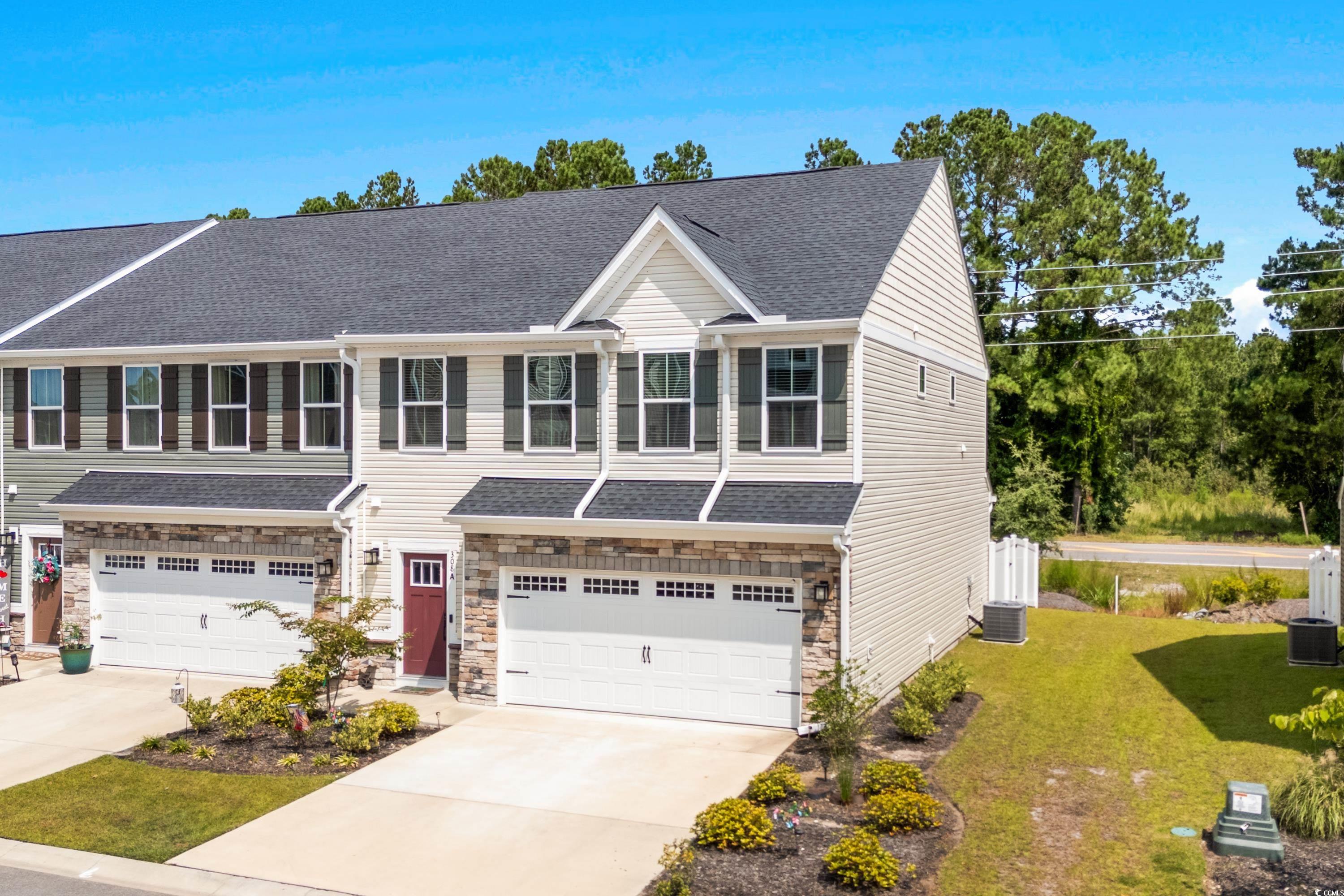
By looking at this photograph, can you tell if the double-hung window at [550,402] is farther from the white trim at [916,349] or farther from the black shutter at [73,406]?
the black shutter at [73,406]

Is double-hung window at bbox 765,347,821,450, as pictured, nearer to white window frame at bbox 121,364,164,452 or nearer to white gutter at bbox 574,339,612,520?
white gutter at bbox 574,339,612,520

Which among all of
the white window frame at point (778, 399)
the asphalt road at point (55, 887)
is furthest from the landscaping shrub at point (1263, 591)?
the asphalt road at point (55, 887)

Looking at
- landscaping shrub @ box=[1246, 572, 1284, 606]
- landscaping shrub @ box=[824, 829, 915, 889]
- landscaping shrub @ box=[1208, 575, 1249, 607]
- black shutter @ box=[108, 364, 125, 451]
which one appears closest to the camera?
landscaping shrub @ box=[824, 829, 915, 889]

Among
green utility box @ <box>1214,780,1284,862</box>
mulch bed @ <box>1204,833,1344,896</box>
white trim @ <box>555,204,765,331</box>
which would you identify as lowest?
mulch bed @ <box>1204,833,1344,896</box>

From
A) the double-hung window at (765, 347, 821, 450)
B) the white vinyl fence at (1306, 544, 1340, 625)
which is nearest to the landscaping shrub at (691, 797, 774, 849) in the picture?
the double-hung window at (765, 347, 821, 450)

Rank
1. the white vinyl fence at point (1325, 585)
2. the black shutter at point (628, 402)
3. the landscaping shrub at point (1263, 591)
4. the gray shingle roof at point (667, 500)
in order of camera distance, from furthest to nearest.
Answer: the landscaping shrub at point (1263, 591), the white vinyl fence at point (1325, 585), the black shutter at point (628, 402), the gray shingle roof at point (667, 500)

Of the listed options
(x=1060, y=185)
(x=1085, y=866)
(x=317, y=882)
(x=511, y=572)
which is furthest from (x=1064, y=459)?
(x=317, y=882)

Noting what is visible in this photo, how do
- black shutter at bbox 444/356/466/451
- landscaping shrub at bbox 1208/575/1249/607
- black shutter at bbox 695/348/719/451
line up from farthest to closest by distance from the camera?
landscaping shrub at bbox 1208/575/1249/607
black shutter at bbox 444/356/466/451
black shutter at bbox 695/348/719/451

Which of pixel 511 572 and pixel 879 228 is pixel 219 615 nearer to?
pixel 511 572
